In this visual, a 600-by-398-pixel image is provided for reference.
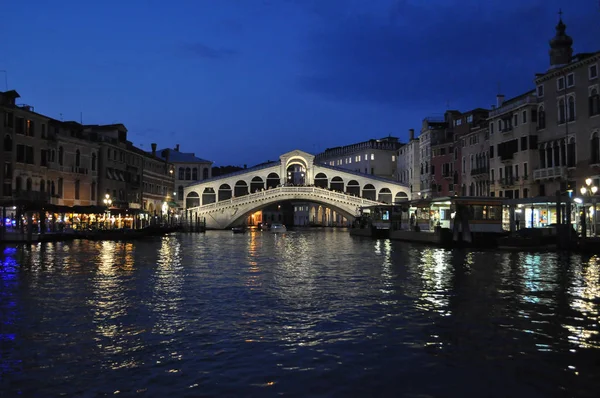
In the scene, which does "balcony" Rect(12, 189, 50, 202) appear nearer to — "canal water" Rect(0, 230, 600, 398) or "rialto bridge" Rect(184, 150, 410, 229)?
"canal water" Rect(0, 230, 600, 398)

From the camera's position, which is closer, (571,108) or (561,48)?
(571,108)

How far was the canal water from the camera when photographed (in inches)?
246

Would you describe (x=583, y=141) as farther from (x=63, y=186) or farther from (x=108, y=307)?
(x=63, y=186)

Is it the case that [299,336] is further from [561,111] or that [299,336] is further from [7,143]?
[7,143]

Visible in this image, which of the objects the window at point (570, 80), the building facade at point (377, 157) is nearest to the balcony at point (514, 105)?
the window at point (570, 80)

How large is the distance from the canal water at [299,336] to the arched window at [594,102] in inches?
807

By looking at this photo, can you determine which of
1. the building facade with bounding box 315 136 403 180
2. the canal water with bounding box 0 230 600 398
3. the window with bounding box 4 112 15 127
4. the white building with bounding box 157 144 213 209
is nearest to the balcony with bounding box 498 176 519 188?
the canal water with bounding box 0 230 600 398

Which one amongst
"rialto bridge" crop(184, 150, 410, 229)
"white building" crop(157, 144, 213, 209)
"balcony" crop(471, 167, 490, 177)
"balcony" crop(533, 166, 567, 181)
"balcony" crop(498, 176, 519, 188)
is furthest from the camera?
"white building" crop(157, 144, 213, 209)

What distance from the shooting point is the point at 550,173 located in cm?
3744

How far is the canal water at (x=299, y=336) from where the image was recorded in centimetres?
624

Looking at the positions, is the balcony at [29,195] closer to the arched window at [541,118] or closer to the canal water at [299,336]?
the canal water at [299,336]

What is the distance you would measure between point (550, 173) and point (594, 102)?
570 cm

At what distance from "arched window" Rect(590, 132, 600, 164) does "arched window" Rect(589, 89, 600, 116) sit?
1.25m

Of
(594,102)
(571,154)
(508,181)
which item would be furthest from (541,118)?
(594,102)
